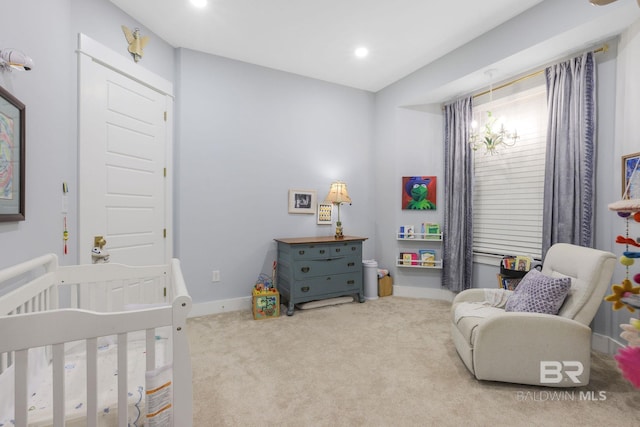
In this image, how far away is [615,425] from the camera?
1.56m

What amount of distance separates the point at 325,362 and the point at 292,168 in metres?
2.15

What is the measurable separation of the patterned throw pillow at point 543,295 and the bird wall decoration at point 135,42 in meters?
3.47

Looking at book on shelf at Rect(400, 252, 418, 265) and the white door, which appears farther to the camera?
book on shelf at Rect(400, 252, 418, 265)

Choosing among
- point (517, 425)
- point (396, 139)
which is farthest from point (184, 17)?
point (517, 425)

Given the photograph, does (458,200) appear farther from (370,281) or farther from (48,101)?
(48,101)

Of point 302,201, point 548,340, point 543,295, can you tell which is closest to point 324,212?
point 302,201

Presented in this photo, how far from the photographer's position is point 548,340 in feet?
6.00

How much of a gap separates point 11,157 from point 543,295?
2894mm

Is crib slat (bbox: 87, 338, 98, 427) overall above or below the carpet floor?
above

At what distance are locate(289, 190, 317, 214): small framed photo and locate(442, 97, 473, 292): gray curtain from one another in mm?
1557

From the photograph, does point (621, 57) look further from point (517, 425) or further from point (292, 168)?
point (292, 168)

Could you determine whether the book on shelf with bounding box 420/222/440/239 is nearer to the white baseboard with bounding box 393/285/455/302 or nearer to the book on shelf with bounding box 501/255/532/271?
A: the white baseboard with bounding box 393/285/455/302

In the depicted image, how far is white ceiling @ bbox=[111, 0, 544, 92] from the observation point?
2.45 metres

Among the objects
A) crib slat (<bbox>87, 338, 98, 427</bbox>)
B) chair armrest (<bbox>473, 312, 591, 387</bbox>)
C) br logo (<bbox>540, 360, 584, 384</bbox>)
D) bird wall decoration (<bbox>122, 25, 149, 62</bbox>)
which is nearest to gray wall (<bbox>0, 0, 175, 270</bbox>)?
bird wall decoration (<bbox>122, 25, 149, 62</bbox>)
